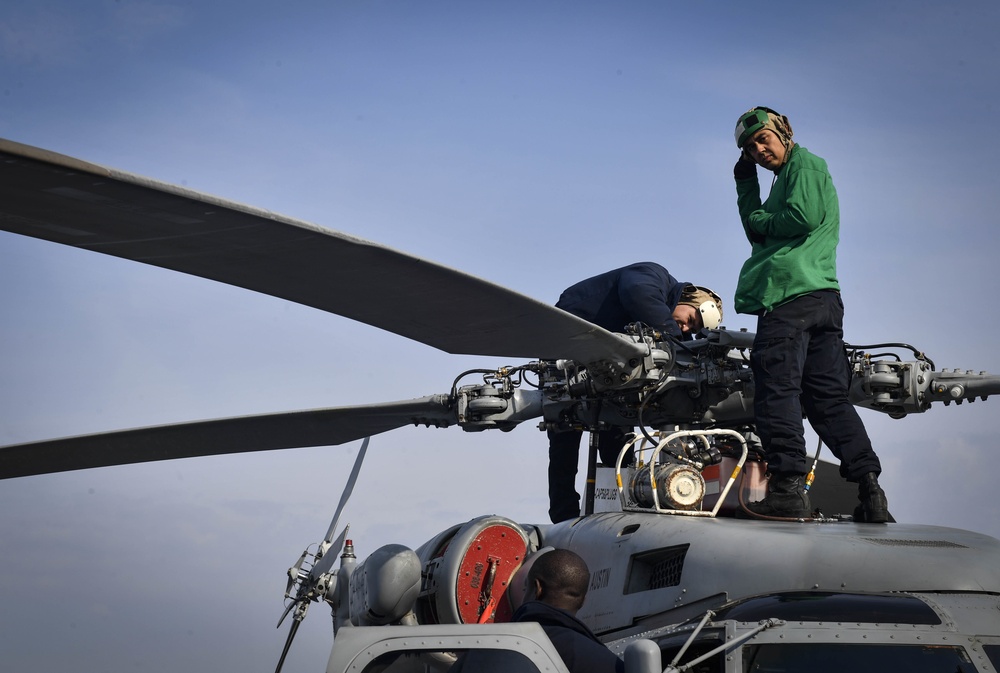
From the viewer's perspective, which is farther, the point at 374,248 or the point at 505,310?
the point at 505,310

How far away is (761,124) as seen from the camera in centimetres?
614

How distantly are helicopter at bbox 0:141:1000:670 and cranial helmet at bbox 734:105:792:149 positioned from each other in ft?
3.68

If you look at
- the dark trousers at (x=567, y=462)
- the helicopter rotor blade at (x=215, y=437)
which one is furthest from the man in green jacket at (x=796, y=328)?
the helicopter rotor blade at (x=215, y=437)

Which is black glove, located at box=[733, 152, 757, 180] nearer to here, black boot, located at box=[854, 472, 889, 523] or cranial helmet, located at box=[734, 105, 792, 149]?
cranial helmet, located at box=[734, 105, 792, 149]

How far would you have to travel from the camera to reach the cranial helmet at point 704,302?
7.49 metres

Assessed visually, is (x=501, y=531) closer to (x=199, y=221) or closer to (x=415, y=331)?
(x=415, y=331)

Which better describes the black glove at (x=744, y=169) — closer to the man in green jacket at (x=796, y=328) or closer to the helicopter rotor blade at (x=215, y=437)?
the man in green jacket at (x=796, y=328)

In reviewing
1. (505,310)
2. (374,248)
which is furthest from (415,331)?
(374,248)

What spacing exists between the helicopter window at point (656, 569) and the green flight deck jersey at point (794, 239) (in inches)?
55.2

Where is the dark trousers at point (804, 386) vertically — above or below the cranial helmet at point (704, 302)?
below

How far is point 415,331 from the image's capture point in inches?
209

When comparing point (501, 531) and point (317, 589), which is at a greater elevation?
point (501, 531)

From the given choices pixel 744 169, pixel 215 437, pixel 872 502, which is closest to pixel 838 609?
pixel 872 502

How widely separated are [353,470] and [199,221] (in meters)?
4.05
